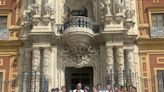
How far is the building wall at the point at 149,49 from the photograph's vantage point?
21578 mm

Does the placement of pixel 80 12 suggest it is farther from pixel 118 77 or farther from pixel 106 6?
pixel 118 77

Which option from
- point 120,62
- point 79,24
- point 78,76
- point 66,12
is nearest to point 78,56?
point 78,76

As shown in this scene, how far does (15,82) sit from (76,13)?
587 cm

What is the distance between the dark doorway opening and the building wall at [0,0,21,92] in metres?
3.05

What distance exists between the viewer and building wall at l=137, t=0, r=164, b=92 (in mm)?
21578

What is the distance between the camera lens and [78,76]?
74.8 ft

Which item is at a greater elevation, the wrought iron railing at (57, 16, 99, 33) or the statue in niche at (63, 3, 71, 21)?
the statue in niche at (63, 3, 71, 21)

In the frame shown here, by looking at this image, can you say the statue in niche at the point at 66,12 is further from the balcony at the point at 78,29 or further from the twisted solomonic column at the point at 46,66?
the twisted solomonic column at the point at 46,66

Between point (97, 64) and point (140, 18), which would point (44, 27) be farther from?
point (140, 18)

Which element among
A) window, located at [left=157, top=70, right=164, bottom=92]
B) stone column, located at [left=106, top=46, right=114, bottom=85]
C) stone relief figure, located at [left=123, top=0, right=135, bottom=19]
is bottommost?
window, located at [left=157, top=70, right=164, bottom=92]

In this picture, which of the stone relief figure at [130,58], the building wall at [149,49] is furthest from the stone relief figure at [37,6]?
the building wall at [149,49]

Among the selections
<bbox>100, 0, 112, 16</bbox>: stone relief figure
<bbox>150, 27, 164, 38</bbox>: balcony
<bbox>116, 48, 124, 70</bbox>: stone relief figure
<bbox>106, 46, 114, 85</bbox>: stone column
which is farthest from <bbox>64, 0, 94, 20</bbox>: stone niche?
<bbox>150, 27, 164, 38</bbox>: balcony

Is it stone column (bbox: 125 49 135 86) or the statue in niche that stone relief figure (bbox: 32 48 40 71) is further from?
stone column (bbox: 125 49 135 86)

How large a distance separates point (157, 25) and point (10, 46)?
8.86 m
